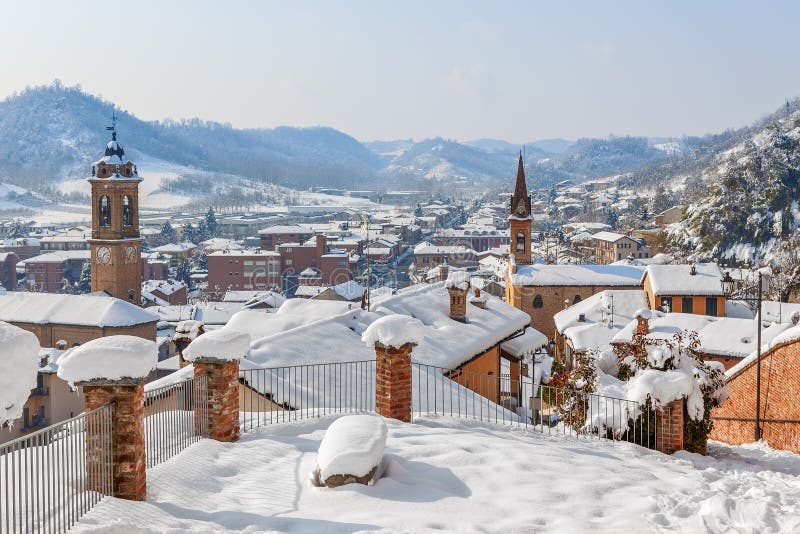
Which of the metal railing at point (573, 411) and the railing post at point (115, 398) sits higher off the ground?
the railing post at point (115, 398)

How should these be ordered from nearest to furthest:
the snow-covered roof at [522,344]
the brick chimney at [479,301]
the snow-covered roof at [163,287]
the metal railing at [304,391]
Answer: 1. the metal railing at [304,391]
2. the snow-covered roof at [522,344]
3. the brick chimney at [479,301]
4. the snow-covered roof at [163,287]

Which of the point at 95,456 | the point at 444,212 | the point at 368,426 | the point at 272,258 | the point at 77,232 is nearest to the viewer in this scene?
the point at 95,456

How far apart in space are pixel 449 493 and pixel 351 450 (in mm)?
1042

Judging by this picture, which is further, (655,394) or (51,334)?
(51,334)

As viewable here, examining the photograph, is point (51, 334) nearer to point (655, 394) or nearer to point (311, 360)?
point (311, 360)

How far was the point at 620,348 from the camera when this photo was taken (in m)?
13.2

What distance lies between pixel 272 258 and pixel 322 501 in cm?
8172

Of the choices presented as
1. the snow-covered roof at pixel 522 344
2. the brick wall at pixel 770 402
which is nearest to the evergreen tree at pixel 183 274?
the snow-covered roof at pixel 522 344

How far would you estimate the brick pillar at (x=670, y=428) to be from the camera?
10500 mm

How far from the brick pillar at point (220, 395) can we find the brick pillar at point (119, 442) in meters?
2.11

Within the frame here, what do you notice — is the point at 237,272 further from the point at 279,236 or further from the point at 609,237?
the point at 609,237

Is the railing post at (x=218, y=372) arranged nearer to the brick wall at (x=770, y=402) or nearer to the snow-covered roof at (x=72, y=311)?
the brick wall at (x=770, y=402)

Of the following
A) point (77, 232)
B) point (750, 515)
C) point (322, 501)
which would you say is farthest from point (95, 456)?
point (77, 232)

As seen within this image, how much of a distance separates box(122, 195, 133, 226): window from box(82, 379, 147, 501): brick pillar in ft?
138
